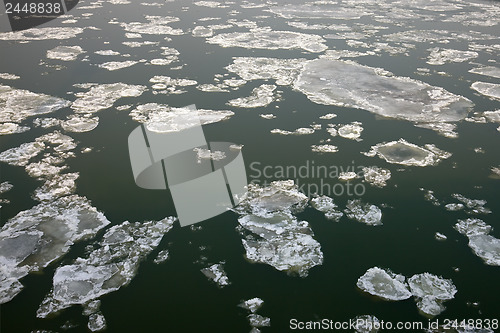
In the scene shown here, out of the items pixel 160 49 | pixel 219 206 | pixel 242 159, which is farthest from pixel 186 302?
pixel 160 49

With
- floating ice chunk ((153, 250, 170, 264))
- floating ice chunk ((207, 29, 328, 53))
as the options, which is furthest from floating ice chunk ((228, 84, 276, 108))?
floating ice chunk ((153, 250, 170, 264))

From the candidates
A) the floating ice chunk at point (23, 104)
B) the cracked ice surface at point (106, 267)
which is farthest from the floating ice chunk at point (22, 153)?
the cracked ice surface at point (106, 267)

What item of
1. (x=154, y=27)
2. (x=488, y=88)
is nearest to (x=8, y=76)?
(x=154, y=27)

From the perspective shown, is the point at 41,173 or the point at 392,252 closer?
the point at 392,252

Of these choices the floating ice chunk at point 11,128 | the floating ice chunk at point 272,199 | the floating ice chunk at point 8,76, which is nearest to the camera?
the floating ice chunk at point 272,199

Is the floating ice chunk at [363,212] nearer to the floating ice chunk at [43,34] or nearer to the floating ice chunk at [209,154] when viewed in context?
the floating ice chunk at [209,154]

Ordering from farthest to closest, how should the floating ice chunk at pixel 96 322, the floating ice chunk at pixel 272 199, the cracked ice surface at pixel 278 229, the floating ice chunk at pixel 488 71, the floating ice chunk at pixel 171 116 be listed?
the floating ice chunk at pixel 488 71
the floating ice chunk at pixel 171 116
the floating ice chunk at pixel 272 199
the cracked ice surface at pixel 278 229
the floating ice chunk at pixel 96 322

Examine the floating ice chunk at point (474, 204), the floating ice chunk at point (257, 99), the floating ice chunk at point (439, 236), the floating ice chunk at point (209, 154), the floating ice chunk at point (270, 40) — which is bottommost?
the floating ice chunk at point (439, 236)

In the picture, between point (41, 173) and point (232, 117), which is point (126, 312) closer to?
point (41, 173)
